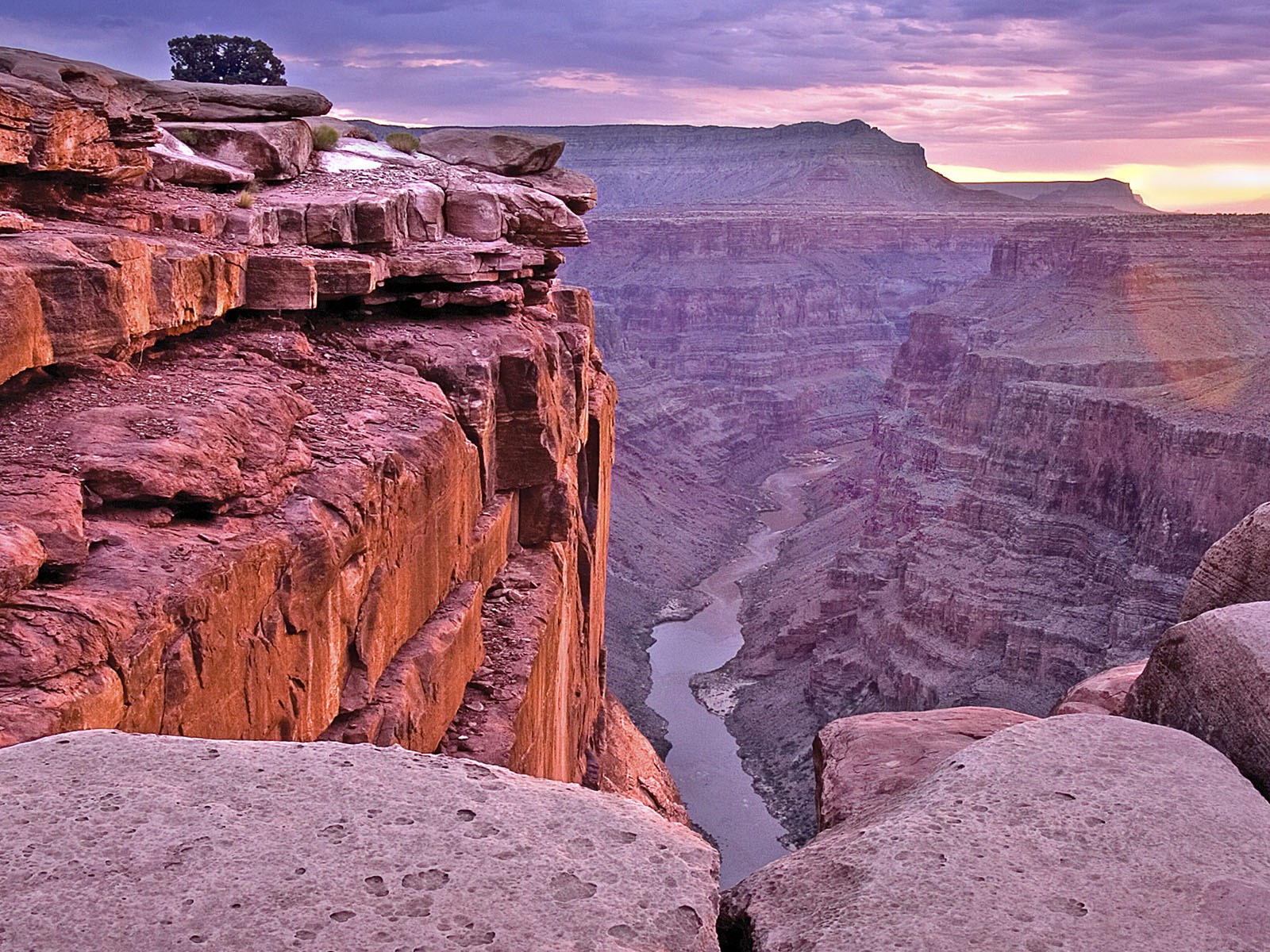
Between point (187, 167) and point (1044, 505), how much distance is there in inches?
1923

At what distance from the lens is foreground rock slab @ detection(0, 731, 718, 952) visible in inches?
156

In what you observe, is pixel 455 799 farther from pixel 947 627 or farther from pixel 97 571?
pixel 947 627

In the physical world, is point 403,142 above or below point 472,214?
above

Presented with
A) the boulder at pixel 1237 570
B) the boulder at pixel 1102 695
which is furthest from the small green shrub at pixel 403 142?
the boulder at pixel 1237 570

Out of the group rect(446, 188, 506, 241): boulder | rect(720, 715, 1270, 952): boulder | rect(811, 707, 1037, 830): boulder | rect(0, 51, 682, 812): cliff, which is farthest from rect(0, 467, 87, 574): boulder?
rect(446, 188, 506, 241): boulder

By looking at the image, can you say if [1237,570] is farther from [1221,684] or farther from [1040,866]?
[1040,866]

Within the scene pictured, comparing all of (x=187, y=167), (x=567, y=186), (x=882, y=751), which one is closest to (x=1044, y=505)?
(x=567, y=186)

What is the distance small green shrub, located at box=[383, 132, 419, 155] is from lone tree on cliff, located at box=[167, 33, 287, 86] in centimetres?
1850

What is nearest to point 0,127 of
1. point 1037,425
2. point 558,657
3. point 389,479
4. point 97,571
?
point 389,479

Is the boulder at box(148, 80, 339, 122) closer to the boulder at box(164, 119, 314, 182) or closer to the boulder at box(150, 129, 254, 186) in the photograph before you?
the boulder at box(164, 119, 314, 182)

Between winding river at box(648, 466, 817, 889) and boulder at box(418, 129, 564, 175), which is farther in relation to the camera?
winding river at box(648, 466, 817, 889)

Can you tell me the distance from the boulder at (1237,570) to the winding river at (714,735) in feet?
77.2

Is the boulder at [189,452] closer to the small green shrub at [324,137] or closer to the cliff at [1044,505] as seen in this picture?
the small green shrub at [324,137]

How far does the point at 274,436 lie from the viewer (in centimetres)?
937
